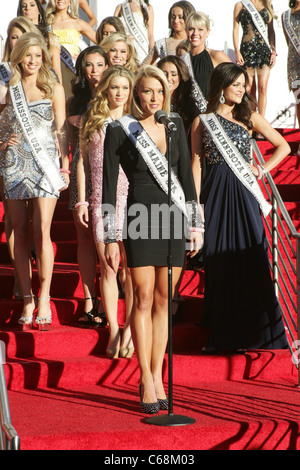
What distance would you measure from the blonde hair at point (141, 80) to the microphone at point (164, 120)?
0.29 meters

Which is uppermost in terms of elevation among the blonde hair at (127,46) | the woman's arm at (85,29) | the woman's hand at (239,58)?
the woman's arm at (85,29)

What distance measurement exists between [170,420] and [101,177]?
1757mm

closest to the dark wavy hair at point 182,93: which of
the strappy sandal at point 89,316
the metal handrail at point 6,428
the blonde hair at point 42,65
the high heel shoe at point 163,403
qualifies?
the blonde hair at point 42,65

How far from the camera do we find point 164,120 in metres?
4.24

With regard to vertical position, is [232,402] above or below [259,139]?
below

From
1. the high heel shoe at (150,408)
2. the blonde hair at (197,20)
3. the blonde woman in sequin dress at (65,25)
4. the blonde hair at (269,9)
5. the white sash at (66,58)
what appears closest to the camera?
the high heel shoe at (150,408)

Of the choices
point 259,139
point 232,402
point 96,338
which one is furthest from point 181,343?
point 259,139

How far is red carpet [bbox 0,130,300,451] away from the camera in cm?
415

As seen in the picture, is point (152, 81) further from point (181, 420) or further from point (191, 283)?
point (191, 283)

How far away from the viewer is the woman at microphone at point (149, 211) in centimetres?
448

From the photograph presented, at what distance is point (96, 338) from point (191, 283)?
113 cm

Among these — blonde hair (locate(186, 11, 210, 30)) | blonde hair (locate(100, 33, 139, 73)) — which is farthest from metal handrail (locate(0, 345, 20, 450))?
blonde hair (locate(186, 11, 210, 30))

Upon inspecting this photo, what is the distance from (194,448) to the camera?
419 centimetres
